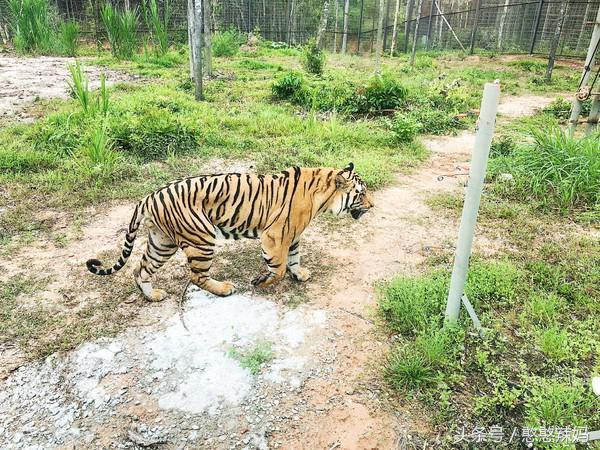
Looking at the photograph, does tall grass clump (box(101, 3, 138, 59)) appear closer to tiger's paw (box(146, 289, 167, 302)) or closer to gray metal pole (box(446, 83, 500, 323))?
tiger's paw (box(146, 289, 167, 302))

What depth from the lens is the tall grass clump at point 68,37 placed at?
1431 cm

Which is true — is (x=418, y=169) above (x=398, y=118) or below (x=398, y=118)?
below

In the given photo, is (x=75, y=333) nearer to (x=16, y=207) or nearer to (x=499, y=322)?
(x=16, y=207)

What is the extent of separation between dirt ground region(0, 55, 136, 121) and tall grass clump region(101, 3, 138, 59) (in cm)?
140

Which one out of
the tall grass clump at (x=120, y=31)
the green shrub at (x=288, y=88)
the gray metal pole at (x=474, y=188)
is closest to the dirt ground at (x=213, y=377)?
the gray metal pole at (x=474, y=188)

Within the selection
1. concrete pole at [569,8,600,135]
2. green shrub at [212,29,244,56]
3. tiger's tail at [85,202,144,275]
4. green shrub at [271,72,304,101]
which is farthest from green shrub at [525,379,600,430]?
green shrub at [212,29,244,56]

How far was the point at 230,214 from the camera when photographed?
3.45 m

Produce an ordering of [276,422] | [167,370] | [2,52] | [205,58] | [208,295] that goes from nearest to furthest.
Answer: [276,422], [167,370], [208,295], [205,58], [2,52]

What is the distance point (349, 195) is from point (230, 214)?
0.95 meters

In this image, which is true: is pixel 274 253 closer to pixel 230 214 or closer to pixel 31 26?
pixel 230 214

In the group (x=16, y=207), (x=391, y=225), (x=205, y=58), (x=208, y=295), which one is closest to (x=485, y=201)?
(x=391, y=225)

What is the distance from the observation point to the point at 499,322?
A: 3316 millimetres

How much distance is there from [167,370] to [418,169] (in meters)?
4.75

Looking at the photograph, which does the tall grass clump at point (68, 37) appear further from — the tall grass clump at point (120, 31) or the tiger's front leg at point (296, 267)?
the tiger's front leg at point (296, 267)
